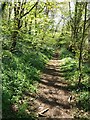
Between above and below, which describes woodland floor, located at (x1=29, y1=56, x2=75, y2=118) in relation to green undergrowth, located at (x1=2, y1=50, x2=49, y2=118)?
below

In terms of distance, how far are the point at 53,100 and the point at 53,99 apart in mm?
150

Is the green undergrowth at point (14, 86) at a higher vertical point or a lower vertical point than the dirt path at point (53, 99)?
higher

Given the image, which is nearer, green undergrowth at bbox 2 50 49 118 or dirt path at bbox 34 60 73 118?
green undergrowth at bbox 2 50 49 118

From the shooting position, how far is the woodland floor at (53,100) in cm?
879

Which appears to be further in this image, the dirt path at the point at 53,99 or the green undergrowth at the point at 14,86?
the dirt path at the point at 53,99

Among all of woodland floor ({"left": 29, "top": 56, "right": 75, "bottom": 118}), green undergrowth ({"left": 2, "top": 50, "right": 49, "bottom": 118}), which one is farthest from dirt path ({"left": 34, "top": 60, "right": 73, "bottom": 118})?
green undergrowth ({"left": 2, "top": 50, "right": 49, "bottom": 118})

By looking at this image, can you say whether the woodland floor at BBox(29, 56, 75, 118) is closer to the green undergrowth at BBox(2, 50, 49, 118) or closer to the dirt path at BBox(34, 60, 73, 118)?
the dirt path at BBox(34, 60, 73, 118)

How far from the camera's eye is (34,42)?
2159cm

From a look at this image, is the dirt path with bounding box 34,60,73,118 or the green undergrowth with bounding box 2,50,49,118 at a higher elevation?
the green undergrowth with bounding box 2,50,49,118

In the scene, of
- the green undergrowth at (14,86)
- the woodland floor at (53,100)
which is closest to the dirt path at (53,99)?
the woodland floor at (53,100)

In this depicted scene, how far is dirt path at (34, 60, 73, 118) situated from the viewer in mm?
8820

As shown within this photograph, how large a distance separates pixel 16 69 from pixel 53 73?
474cm

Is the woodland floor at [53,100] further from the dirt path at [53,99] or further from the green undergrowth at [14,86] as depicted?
the green undergrowth at [14,86]

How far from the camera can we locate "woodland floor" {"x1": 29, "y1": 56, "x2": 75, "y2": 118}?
28.8ft
